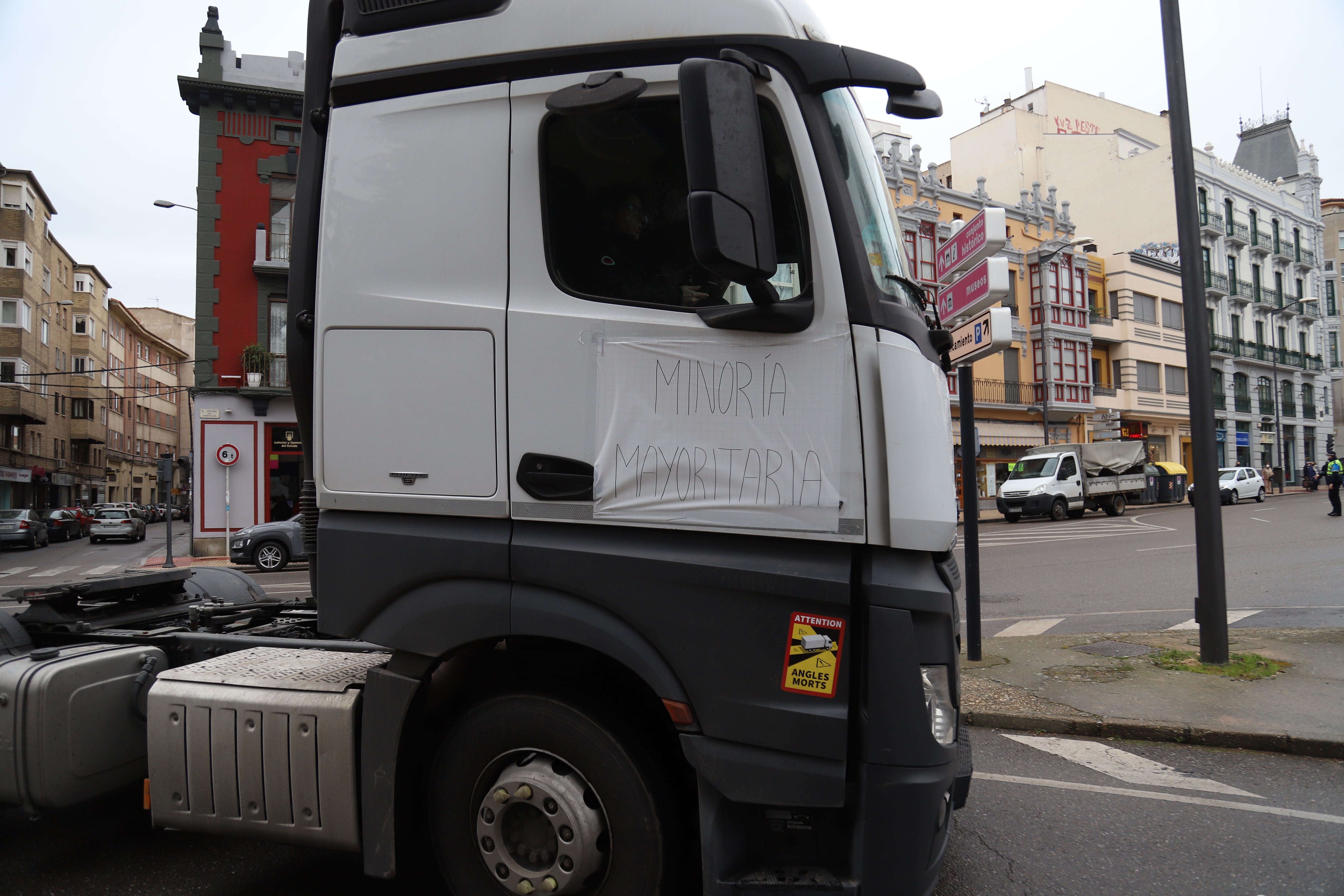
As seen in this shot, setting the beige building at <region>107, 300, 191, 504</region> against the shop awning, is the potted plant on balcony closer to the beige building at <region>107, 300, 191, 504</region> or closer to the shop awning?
the shop awning

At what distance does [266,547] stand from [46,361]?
1702 inches

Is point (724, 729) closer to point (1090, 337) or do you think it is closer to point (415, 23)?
point (415, 23)

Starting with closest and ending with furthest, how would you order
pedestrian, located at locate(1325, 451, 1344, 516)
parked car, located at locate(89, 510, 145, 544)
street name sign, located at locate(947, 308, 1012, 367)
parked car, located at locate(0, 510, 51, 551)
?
street name sign, located at locate(947, 308, 1012, 367) → pedestrian, located at locate(1325, 451, 1344, 516) → parked car, located at locate(0, 510, 51, 551) → parked car, located at locate(89, 510, 145, 544)

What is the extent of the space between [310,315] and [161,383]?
88.8 metres

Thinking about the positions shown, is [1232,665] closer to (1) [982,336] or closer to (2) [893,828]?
(1) [982,336]

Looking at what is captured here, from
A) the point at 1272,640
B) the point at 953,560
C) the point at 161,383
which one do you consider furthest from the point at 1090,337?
the point at 161,383

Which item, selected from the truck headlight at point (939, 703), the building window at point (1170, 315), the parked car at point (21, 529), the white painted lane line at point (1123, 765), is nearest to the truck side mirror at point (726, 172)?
the truck headlight at point (939, 703)

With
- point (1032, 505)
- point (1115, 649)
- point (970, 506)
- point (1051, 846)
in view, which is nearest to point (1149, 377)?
point (1032, 505)

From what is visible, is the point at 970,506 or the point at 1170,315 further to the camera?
the point at 1170,315

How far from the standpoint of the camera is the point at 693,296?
2.54 m

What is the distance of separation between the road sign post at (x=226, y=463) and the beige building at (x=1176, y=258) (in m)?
36.3

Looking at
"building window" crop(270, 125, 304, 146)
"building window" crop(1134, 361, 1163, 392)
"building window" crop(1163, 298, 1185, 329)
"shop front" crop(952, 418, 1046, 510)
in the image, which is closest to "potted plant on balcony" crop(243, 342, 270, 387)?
"building window" crop(270, 125, 304, 146)

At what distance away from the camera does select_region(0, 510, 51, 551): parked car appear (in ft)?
99.3

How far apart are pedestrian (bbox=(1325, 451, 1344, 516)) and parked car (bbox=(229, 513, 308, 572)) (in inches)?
1013
